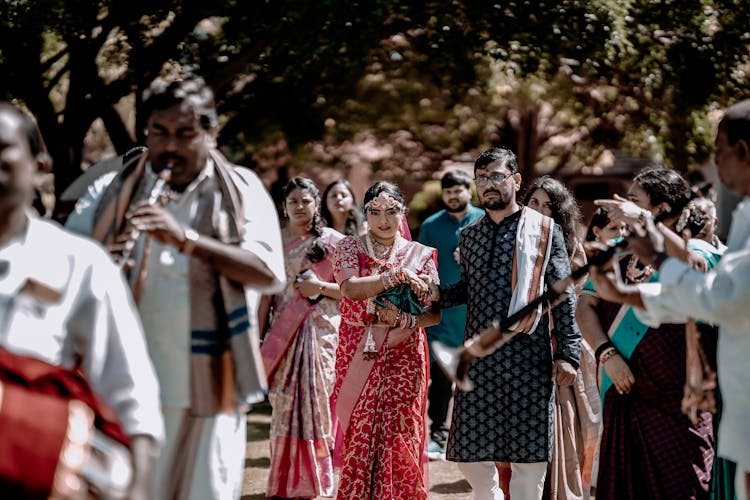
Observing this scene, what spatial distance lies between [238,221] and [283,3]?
778cm

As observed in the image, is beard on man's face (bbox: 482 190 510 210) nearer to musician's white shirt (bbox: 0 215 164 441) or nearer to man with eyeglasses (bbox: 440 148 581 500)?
man with eyeglasses (bbox: 440 148 581 500)

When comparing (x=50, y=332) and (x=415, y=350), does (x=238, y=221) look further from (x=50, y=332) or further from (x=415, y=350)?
(x=415, y=350)

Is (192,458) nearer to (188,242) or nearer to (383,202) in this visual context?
(188,242)

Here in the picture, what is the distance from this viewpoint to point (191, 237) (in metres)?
3.42

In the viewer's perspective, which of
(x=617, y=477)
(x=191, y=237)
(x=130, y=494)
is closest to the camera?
(x=130, y=494)

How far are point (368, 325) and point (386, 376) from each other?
324mm

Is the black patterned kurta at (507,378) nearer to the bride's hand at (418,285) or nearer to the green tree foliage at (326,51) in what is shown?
the bride's hand at (418,285)

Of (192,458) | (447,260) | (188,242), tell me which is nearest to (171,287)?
(188,242)

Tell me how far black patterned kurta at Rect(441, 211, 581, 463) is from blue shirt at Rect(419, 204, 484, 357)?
3254mm

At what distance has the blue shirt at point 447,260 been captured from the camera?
907 centimetres

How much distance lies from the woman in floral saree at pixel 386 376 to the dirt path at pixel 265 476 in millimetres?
1325

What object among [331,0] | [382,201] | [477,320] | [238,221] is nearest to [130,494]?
[238,221]

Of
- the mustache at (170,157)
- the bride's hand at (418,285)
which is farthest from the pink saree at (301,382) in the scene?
the mustache at (170,157)

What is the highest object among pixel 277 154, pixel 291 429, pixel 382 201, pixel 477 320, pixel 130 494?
pixel 130 494
